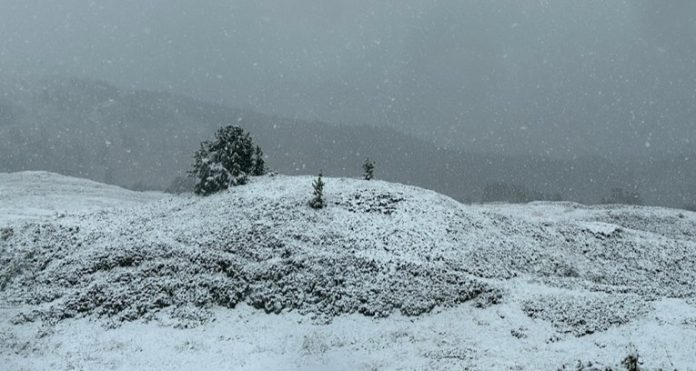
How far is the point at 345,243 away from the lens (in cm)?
3048

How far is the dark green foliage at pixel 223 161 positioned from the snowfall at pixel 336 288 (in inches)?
71.5

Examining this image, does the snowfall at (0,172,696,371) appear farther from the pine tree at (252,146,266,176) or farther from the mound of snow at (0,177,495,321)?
the pine tree at (252,146,266,176)

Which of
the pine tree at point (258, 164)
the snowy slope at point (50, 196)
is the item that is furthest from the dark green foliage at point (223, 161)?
the snowy slope at point (50, 196)

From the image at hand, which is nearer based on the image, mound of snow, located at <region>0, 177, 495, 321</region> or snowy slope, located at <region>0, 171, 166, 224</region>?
mound of snow, located at <region>0, 177, 495, 321</region>

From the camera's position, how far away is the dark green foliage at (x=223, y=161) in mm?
40375

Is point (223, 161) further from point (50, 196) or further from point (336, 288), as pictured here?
point (50, 196)

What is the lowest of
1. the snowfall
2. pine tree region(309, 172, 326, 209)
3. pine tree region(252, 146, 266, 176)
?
the snowfall

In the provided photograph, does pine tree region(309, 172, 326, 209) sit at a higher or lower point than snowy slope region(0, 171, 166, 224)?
higher

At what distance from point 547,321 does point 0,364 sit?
23576 mm

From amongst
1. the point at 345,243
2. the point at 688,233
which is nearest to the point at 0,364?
the point at 345,243

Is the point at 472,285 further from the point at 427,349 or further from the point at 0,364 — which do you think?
the point at 0,364

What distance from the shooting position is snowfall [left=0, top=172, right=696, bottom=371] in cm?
2212

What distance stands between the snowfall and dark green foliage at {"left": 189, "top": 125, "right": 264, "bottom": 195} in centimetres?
182

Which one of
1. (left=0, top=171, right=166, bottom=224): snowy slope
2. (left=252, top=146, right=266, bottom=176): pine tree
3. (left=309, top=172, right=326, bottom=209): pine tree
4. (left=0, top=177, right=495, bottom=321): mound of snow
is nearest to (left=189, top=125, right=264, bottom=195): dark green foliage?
(left=252, top=146, right=266, bottom=176): pine tree
